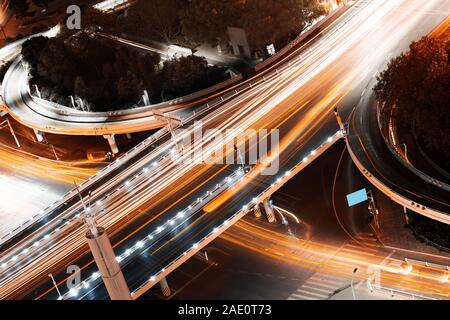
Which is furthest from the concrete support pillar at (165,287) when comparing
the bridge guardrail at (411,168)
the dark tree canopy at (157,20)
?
the dark tree canopy at (157,20)

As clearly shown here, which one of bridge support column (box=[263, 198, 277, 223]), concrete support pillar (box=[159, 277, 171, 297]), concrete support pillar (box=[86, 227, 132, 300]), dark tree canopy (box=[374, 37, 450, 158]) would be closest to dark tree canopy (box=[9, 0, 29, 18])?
bridge support column (box=[263, 198, 277, 223])

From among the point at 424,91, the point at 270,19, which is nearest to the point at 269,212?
the point at 424,91

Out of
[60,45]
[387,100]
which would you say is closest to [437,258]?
[387,100]

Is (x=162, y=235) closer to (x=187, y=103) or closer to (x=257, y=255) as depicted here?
(x=257, y=255)

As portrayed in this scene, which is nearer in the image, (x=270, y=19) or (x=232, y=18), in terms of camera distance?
(x=270, y=19)

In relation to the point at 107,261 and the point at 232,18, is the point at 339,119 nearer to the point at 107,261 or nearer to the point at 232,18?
the point at 232,18

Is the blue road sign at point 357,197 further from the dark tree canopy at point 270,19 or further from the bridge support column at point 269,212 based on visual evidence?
the dark tree canopy at point 270,19
